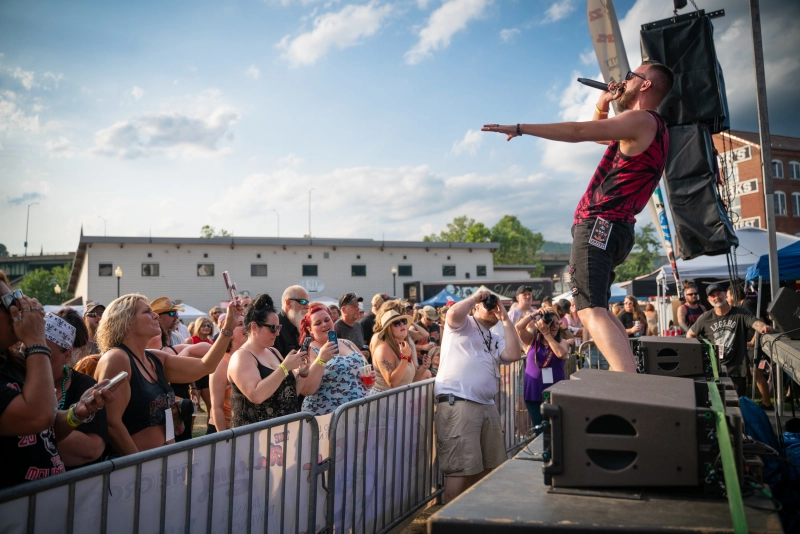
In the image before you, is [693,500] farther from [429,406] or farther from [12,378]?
[429,406]

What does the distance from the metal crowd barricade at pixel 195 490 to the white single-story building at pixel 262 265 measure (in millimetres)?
32604

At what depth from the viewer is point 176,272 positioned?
36.9m

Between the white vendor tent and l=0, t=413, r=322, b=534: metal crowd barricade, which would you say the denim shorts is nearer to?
l=0, t=413, r=322, b=534: metal crowd barricade

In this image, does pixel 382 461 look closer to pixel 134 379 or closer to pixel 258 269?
pixel 134 379

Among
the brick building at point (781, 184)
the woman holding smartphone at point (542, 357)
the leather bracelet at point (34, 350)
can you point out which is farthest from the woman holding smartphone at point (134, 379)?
the brick building at point (781, 184)

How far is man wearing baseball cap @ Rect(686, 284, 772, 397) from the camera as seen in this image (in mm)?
7861

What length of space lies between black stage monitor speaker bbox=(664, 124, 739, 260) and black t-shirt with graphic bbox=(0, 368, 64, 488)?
5422mm

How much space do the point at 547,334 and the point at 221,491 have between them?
4.77 metres

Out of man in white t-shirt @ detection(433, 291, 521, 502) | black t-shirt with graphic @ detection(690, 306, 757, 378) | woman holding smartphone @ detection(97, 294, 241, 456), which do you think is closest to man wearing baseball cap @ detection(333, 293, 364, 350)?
man in white t-shirt @ detection(433, 291, 521, 502)

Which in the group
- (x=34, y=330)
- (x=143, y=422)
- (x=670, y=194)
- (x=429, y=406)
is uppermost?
(x=670, y=194)

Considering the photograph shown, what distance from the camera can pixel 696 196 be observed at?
213 inches

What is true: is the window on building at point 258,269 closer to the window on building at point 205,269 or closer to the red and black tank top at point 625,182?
the window on building at point 205,269

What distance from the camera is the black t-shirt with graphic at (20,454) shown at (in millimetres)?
2406

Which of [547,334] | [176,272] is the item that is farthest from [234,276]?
[547,334]
